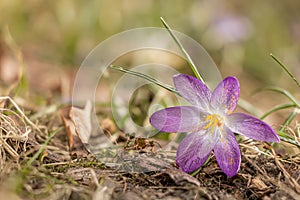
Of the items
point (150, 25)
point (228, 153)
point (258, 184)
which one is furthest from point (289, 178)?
point (150, 25)

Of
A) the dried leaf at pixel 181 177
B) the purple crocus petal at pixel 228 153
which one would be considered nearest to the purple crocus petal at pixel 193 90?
the purple crocus petal at pixel 228 153

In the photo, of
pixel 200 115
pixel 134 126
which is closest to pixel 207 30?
pixel 134 126

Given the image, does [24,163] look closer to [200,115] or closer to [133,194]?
[133,194]

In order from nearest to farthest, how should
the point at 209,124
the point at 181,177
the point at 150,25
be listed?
the point at 181,177
the point at 209,124
the point at 150,25

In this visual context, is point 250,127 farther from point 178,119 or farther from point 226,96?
point 178,119

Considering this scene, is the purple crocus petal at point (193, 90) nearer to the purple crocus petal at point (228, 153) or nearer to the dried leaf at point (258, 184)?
the purple crocus petal at point (228, 153)

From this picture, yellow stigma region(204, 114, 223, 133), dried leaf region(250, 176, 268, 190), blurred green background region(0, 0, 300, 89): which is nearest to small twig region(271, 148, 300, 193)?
dried leaf region(250, 176, 268, 190)

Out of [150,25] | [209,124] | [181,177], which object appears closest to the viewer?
[181,177]
